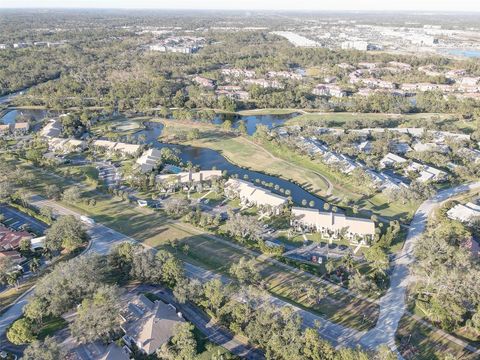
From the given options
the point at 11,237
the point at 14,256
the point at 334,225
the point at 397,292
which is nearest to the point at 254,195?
the point at 334,225

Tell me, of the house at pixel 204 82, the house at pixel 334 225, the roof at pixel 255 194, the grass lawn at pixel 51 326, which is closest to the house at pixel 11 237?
the grass lawn at pixel 51 326

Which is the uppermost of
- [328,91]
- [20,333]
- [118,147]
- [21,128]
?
[328,91]

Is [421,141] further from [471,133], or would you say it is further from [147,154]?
[147,154]

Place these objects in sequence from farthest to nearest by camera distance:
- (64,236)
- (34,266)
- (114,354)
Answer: (64,236), (34,266), (114,354)

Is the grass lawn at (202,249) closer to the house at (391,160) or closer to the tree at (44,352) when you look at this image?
Result: the tree at (44,352)

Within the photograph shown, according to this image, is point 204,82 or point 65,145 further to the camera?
point 204,82

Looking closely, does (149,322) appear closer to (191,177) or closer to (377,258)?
(377,258)

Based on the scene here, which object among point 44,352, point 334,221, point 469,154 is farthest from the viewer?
point 469,154
